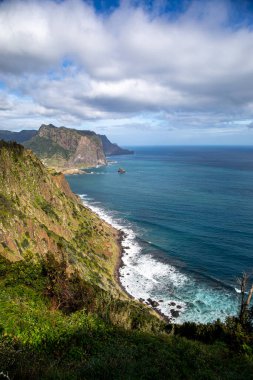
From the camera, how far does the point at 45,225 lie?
69938mm

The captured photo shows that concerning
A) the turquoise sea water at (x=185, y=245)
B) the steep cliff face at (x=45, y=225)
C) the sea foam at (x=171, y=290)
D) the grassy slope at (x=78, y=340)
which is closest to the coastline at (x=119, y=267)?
the sea foam at (x=171, y=290)

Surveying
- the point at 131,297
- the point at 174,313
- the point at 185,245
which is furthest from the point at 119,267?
the point at 174,313

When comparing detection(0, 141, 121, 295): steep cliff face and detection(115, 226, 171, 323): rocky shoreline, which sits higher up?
detection(0, 141, 121, 295): steep cliff face

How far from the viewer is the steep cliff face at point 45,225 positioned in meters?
53.2

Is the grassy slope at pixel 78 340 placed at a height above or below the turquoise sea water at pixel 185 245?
above

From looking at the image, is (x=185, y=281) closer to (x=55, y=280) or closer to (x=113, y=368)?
(x=55, y=280)

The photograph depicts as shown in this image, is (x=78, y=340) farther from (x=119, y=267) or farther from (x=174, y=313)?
(x=119, y=267)

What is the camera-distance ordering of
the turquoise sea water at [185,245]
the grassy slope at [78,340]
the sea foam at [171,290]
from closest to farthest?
1. the grassy slope at [78,340]
2. the sea foam at [171,290]
3. the turquoise sea water at [185,245]

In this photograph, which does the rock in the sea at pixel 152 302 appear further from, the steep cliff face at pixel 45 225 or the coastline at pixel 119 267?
the steep cliff face at pixel 45 225

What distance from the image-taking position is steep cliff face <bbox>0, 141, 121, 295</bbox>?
5322cm

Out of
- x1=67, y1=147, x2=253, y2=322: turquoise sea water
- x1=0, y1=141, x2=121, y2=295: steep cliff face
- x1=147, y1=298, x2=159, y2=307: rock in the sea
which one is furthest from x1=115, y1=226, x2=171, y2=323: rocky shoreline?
x1=0, y1=141, x2=121, y2=295: steep cliff face

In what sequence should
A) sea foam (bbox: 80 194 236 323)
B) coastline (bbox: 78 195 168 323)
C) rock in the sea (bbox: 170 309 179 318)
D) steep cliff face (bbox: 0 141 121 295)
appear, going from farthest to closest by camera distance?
sea foam (bbox: 80 194 236 323)
coastline (bbox: 78 195 168 323)
rock in the sea (bbox: 170 309 179 318)
steep cliff face (bbox: 0 141 121 295)

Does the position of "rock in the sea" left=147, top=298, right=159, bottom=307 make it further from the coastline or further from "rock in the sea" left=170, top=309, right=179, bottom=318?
"rock in the sea" left=170, top=309, right=179, bottom=318

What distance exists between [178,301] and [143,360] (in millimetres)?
44876
